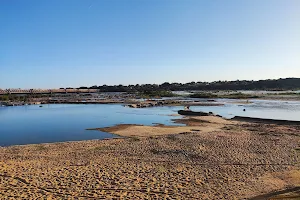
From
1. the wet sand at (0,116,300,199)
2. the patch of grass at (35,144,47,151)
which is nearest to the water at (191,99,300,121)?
the wet sand at (0,116,300,199)

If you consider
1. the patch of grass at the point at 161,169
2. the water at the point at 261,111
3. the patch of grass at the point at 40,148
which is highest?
the water at the point at 261,111

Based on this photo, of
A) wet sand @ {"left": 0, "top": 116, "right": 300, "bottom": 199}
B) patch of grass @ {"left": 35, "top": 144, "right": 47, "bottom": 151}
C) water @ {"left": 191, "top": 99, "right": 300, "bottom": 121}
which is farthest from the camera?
water @ {"left": 191, "top": 99, "right": 300, "bottom": 121}

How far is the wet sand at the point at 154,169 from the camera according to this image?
1072 centimetres

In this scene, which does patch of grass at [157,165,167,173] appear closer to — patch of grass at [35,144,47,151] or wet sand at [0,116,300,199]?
wet sand at [0,116,300,199]

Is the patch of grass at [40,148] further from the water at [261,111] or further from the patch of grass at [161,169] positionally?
the water at [261,111]

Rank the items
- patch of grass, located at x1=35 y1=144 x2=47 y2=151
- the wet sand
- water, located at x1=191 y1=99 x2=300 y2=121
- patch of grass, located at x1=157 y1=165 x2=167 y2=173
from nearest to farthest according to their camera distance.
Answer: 1. the wet sand
2. patch of grass, located at x1=157 y1=165 x2=167 y2=173
3. patch of grass, located at x1=35 y1=144 x2=47 y2=151
4. water, located at x1=191 y1=99 x2=300 y2=121

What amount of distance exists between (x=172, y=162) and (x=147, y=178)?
9.69ft

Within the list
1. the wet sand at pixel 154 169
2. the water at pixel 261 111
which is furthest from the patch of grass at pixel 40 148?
the water at pixel 261 111

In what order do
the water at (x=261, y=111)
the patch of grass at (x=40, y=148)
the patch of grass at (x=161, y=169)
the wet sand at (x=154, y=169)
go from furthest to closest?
1. the water at (x=261, y=111)
2. the patch of grass at (x=40, y=148)
3. the patch of grass at (x=161, y=169)
4. the wet sand at (x=154, y=169)

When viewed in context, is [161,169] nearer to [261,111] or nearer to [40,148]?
[40,148]

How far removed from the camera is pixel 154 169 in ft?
44.6

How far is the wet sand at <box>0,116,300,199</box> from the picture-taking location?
10.7m

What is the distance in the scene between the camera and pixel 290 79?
186375mm

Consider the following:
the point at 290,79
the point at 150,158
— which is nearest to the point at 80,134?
the point at 150,158
